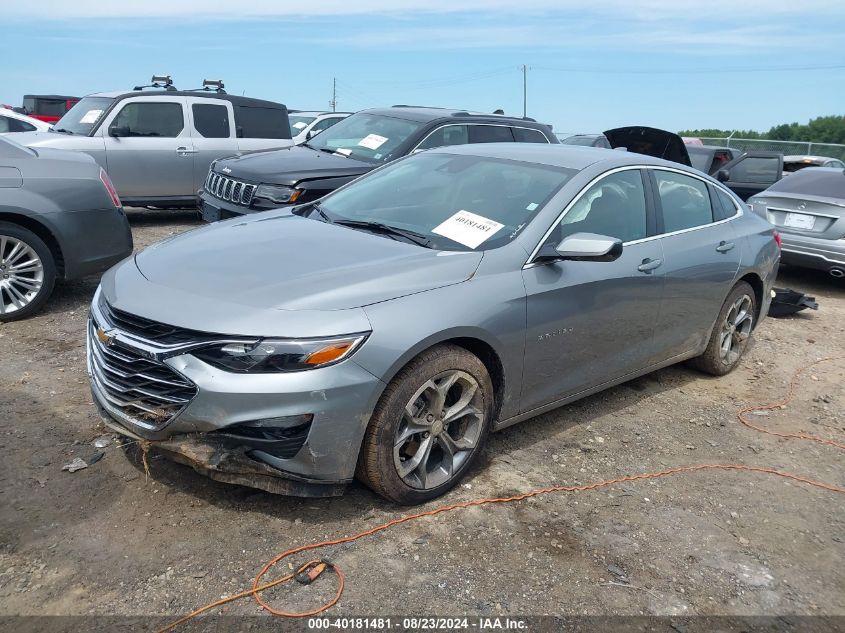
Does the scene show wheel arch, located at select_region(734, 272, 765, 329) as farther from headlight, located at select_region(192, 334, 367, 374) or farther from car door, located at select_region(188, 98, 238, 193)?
car door, located at select_region(188, 98, 238, 193)

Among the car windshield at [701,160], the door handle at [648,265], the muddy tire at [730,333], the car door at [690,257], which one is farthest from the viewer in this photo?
the car windshield at [701,160]

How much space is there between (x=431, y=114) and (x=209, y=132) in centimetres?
383

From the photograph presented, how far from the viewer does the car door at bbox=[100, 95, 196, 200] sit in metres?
9.99

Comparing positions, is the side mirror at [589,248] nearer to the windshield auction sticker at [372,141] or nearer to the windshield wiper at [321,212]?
the windshield wiper at [321,212]

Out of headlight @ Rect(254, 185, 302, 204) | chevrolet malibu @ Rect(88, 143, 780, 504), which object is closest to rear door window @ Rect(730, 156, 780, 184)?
headlight @ Rect(254, 185, 302, 204)

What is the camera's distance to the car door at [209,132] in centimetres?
1062

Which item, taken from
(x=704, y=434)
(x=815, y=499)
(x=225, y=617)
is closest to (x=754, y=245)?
(x=704, y=434)

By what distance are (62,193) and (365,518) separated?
13.5ft

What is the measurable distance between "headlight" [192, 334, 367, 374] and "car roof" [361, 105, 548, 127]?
19.5 ft

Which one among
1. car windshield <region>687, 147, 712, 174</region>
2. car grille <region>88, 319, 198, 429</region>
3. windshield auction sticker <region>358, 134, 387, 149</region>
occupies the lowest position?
car grille <region>88, 319, 198, 429</region>

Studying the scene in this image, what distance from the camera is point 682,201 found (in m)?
5.07

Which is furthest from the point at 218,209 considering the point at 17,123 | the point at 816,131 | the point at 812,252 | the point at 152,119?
the point at 816,131

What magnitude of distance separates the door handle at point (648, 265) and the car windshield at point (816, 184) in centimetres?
535

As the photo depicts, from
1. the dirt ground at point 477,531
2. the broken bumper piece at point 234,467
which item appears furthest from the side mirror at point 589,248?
the broken bumper piece at point 234,467
